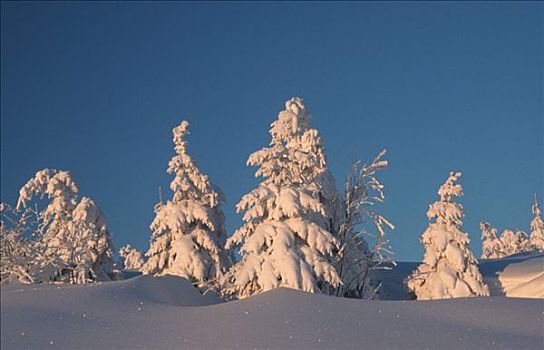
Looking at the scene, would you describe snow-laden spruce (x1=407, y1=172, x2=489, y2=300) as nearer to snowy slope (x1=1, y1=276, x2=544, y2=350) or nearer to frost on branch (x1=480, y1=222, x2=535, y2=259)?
snowy slope (x1=1, y1=276, x2=544, y2=350)

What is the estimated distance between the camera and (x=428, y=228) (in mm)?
29219

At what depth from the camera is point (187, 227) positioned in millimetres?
27656

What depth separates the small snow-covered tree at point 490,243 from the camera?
5472cm

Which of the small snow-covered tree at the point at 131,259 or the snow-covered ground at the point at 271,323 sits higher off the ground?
the small snow-covered tree at the point at 131,259

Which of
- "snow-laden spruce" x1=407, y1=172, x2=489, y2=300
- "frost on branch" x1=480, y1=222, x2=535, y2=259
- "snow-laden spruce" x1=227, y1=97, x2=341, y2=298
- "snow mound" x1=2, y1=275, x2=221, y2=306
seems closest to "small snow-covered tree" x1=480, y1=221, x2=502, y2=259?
"frost on branch" x1=480, y1=222, x2=535, y2=259

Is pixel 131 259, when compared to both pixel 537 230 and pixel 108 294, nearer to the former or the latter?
pixel 537 230

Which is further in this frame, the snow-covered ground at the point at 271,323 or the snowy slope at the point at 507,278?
the snowy slope at the point at 507,278

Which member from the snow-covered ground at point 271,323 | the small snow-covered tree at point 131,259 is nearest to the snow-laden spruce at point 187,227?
the snow-covered ground at point 271,323

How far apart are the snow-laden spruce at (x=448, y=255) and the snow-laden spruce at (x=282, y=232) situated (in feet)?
→ 36.8

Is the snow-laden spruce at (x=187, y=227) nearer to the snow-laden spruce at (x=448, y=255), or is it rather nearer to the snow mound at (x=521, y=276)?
the snow-laden spruce at (x=448, y=255)

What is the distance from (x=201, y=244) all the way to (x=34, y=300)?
56.7 feet

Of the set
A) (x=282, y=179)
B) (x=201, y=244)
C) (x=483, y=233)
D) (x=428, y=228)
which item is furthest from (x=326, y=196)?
(x=483, y=233)

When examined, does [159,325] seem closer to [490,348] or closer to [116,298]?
[116,298]

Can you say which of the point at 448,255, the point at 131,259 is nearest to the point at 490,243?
the point at 448,255
